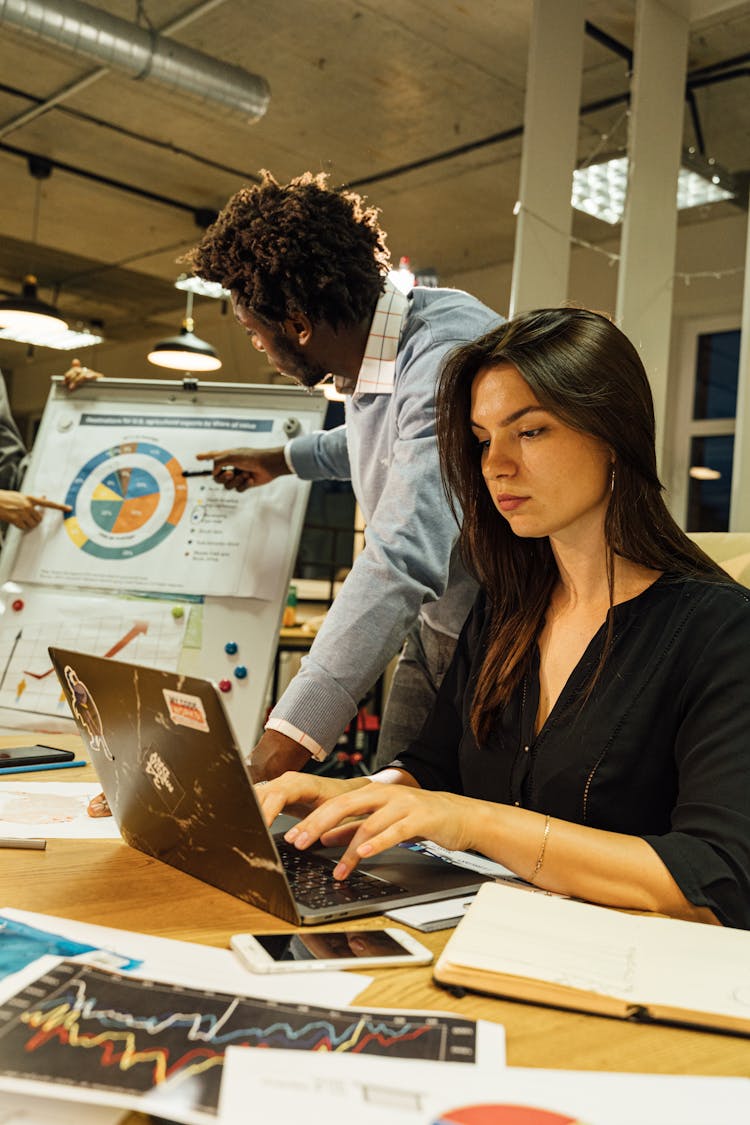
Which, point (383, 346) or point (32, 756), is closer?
point (32, 756)

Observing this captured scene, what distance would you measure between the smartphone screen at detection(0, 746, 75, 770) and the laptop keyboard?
0.56 metres

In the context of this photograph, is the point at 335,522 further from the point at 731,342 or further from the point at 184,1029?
the point at 184,1029

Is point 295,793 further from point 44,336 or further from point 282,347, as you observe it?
point 44,336

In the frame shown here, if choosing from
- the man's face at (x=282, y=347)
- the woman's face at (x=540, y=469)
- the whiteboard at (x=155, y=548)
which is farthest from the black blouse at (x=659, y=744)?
the whiteboard at (x=155, y=548)

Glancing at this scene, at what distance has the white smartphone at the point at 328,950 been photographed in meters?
0.68

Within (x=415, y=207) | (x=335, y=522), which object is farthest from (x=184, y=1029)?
(x=415, y=207)

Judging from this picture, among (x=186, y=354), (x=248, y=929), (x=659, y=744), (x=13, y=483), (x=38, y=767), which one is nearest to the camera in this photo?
(x=248, y=929)

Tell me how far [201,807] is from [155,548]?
1.66 m

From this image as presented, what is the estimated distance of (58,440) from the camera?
2648 mm

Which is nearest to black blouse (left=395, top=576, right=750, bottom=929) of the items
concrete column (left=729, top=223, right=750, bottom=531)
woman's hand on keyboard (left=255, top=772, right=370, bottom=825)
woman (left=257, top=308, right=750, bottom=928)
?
woman (left=257, top=308, right=750, bottom=928)

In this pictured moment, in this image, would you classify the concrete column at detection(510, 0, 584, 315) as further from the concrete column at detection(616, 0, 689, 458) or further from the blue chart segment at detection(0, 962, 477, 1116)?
the blue chart segment at detection(0, 962, 477, 1116)

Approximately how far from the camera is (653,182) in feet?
10.0

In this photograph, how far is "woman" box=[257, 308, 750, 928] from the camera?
0.93 meters

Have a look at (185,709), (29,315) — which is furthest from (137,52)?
(185,709)
